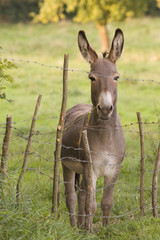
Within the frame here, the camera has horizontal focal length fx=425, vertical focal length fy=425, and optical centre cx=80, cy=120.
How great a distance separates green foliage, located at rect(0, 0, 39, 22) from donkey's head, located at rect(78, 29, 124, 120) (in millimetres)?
41176

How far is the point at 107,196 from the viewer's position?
18.8ft

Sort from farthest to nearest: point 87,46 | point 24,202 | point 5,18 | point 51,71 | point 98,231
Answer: point 5,18, point 51,71, point 98,231, point 87,46, point 24,202

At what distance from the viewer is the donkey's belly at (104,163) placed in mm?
5422

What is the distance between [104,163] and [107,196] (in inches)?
21.5

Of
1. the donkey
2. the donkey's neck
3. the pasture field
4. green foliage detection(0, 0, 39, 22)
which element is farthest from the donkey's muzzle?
green foliage detection(0, 0, 39, 22)

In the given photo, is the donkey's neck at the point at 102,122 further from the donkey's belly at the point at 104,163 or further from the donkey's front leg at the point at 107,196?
the donkey's front leg at the point at 107,196

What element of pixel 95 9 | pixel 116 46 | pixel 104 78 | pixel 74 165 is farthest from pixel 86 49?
pixel 95 9

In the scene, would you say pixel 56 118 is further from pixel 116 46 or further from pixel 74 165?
pixel 116 46

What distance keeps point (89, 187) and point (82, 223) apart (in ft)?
3.73

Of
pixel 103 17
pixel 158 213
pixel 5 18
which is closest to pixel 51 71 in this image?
pixel 103 17

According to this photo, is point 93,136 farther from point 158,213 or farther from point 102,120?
point 158,213

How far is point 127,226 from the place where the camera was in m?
5.40

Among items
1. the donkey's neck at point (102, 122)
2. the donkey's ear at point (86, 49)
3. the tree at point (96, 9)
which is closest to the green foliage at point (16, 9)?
the tree at point (96, 9)

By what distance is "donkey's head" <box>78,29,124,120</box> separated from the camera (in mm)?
4910
